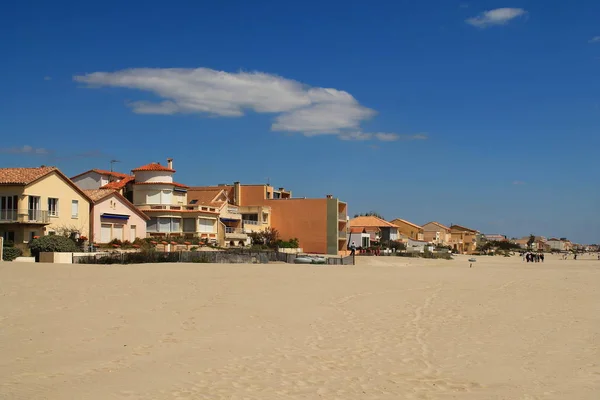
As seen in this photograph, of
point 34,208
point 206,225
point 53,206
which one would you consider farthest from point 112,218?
point 206,225

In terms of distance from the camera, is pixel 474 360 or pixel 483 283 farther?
pixel 483 283

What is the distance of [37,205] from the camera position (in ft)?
135

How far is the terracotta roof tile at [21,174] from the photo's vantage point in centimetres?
3994

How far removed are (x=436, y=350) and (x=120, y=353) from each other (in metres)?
5.86

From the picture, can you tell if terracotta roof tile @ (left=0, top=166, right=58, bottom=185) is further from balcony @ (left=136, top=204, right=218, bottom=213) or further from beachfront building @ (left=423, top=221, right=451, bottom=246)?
beachfront building @ (left=423, top=221, right=451, bottom=246)

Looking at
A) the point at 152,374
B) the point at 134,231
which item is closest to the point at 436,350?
the point at 152,374

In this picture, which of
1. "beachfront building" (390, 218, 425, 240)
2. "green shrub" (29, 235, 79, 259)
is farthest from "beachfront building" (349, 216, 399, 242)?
"green shrub" (29, 235, 79, 259)

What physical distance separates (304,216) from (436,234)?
63.0m

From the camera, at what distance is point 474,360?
1129 cm

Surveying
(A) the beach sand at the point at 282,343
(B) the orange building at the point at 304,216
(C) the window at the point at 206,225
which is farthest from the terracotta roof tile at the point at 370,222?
(A) the beach sand at the point at 282,343

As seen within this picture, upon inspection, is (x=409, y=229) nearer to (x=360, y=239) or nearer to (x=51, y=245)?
(x=360, y=239)

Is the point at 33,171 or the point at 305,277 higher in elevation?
the point at 33,171

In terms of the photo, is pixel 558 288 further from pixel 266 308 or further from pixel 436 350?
pixel 436 350

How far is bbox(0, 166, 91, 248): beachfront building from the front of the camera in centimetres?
3966
